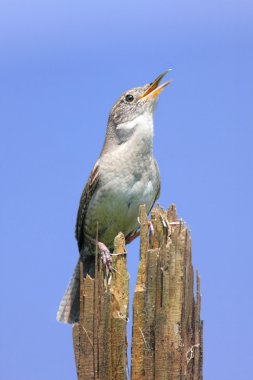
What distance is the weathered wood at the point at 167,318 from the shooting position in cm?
454

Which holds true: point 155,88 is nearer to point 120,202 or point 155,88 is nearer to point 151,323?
point 120,202

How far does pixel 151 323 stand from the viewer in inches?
182

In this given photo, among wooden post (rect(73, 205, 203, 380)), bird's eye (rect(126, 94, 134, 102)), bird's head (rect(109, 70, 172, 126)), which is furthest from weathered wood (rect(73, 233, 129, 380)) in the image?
bird's eye (rect(126, 94, 134, 102))

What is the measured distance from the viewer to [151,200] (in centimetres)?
721

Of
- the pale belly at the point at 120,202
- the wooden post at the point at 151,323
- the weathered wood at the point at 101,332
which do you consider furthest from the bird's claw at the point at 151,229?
the pale belly at the point at 120,202

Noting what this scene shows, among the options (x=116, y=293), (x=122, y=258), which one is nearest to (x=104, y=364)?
(x=116, y=293)

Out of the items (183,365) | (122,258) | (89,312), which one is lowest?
(183,365)

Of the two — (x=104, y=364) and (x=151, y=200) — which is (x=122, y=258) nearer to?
(x=104, y=364)

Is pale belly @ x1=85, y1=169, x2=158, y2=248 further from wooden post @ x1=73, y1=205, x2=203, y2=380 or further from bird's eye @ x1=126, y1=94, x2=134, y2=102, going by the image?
wooden post @ x1=73, y1=205, x2=203, y2=380

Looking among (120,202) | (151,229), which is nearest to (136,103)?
(120,202)

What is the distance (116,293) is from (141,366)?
60 cm

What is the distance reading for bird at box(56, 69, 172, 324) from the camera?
23.0 ft

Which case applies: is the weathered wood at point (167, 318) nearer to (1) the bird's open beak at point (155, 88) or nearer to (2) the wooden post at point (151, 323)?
(2) the wooden post at point (151, 323)

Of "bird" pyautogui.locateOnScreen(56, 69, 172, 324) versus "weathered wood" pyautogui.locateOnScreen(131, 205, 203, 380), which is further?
"bird" pyautogui.locateOnScreen(56, 69, 172, 324)
